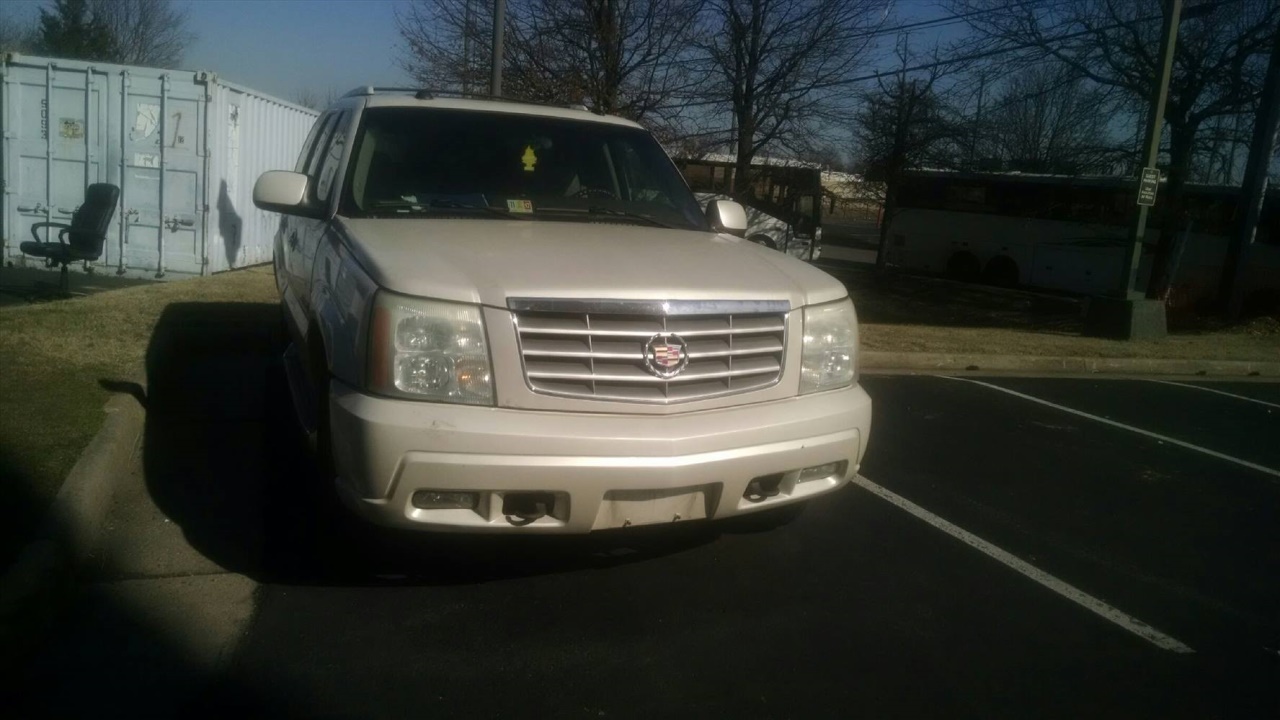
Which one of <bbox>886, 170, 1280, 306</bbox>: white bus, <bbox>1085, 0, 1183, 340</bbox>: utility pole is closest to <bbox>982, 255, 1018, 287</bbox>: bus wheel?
<bbox>886, 170, 1280, 306</bbox>: white bus

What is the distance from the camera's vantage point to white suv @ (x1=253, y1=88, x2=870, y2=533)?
3615mm

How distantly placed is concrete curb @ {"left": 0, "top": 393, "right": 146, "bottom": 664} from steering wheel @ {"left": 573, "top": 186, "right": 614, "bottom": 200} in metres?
2.55

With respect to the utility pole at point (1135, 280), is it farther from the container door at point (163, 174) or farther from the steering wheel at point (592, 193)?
the container door at point (163, 174)

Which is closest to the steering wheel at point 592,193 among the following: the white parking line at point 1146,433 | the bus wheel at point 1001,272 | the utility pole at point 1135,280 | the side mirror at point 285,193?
the side mirror at point 285,193

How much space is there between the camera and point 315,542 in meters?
4.62

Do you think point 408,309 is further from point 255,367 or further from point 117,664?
point 255,367

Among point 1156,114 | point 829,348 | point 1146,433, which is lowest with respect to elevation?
point 1146,433

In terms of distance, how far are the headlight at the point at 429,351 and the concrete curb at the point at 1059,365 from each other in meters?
6.76

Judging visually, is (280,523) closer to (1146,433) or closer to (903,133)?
(1146,433)

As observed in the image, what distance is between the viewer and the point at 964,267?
91.2 feet

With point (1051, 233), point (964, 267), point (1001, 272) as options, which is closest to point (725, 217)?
point (1051, 233)

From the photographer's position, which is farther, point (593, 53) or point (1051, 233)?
point (1051, 233)

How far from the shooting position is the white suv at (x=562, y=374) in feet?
11.9

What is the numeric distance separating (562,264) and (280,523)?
191cm
